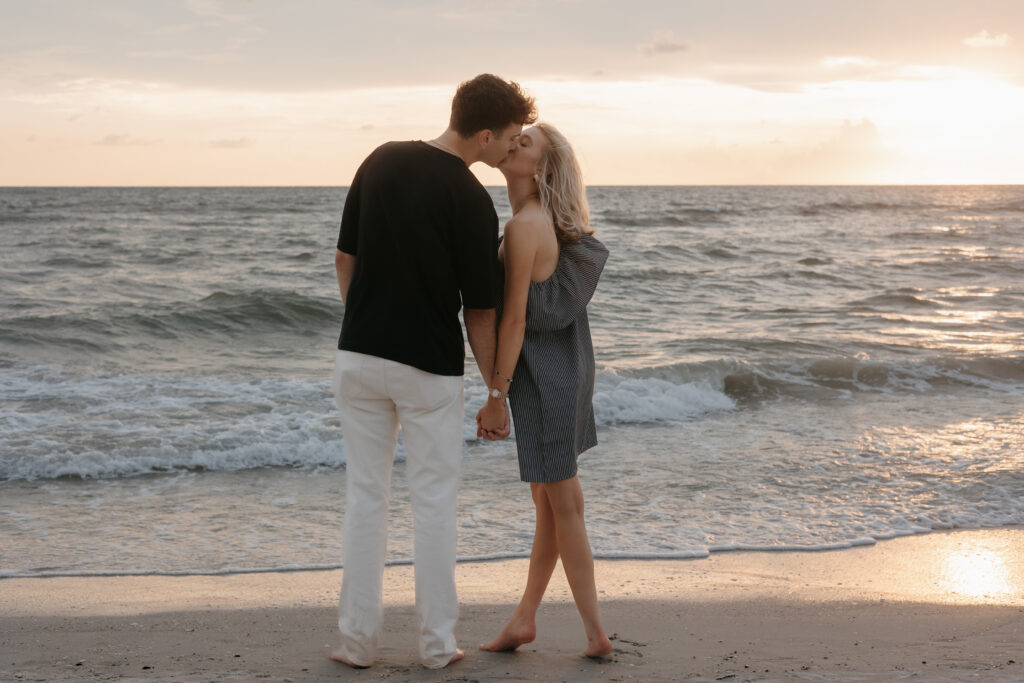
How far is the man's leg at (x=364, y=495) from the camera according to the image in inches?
106

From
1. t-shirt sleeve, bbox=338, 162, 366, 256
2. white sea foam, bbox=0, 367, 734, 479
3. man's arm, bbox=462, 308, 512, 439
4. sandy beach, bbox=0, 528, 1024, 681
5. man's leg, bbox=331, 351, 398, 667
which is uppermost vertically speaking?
t-shirt sleeve, bbox=338, 162, 366, 256

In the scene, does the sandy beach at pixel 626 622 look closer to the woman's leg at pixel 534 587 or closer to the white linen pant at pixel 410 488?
the woman's leg at pixel 534 587

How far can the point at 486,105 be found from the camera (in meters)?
2.56

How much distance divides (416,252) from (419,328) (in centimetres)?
22

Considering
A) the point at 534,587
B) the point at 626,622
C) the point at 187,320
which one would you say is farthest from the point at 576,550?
the point at 187,320

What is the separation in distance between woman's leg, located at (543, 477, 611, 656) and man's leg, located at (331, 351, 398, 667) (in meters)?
0.55

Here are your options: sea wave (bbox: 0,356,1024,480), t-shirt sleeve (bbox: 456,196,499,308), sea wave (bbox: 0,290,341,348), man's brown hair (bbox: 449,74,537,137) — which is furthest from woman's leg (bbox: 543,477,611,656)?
sea wave (bbox: 0,290,341,348)

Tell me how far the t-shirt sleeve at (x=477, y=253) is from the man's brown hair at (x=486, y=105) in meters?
0.22

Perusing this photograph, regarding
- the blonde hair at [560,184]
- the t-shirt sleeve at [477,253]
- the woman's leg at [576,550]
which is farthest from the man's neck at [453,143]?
the woman's leg at [576,550]

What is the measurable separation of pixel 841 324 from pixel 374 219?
11.4m

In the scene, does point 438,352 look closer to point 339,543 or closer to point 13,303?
point 339,543

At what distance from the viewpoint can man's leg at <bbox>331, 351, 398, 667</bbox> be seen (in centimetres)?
269

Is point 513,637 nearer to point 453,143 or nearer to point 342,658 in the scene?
point 342,658

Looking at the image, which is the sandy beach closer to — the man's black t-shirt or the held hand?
the held hand
